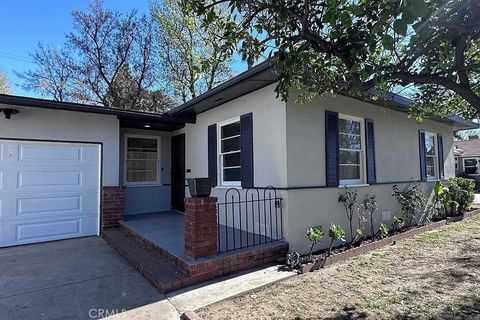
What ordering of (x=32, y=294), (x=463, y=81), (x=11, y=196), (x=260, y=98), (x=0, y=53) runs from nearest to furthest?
(x=463, y=81), (x=32, y=294), (x=260, y=98), (x=11, y=196), (x=0, y=53)

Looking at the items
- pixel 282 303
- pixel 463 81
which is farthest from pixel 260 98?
pixel 282 303

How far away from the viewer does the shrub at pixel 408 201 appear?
24.5 feet

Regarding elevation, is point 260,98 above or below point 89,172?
above

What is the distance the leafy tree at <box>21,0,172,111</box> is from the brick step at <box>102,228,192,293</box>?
13.0 metres

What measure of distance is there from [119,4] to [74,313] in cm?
1926

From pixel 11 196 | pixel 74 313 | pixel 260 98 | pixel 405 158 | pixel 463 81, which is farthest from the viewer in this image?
pixel 405 158

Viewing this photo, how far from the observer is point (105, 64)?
62.2 ft

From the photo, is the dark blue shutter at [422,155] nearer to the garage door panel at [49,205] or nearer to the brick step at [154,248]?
the brick step at [154,248]

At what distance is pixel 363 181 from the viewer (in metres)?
6.95

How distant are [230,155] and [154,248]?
2.86 meters

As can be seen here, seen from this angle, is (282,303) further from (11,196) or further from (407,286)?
(11,196)

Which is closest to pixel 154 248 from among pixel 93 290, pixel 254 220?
pixel 93 290

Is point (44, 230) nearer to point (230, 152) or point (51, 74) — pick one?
point (230, 152)

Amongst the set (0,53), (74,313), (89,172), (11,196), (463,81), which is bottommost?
(74,313)
